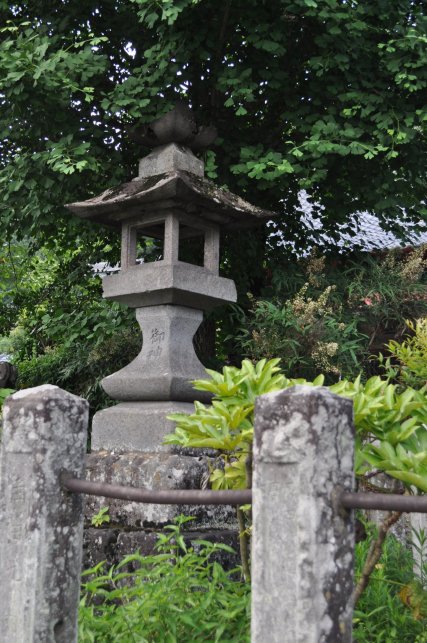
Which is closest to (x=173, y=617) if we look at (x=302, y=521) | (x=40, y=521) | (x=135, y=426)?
(x=40, y=521)

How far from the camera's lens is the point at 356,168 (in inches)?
268

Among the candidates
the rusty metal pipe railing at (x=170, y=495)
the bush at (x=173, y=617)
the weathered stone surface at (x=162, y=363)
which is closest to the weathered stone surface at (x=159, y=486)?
the weathered stone surface at (x=162, y=363)

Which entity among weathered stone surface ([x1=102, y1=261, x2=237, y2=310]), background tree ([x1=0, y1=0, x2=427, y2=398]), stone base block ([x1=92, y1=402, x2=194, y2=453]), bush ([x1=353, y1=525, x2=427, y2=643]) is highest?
background tree ([x1=0, y1=0, x2=427, y2=398])

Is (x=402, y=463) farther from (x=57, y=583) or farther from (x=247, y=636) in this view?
(x=57, y=583)

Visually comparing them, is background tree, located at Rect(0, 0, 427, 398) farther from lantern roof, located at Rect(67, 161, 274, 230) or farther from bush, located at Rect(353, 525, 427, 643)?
bush, located at Rect(353, 525, 427, 643)

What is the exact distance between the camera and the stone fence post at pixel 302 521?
1.57 meters

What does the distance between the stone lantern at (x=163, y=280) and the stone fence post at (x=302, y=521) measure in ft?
8.83

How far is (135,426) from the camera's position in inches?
176

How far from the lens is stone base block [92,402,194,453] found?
4348 millimetres

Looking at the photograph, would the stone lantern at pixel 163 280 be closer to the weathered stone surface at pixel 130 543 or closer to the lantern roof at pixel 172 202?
the lantern roof at pixel 172 202

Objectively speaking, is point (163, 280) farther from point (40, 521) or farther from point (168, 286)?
point (40, 521)

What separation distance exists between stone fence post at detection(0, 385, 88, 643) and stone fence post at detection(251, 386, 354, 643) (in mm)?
710

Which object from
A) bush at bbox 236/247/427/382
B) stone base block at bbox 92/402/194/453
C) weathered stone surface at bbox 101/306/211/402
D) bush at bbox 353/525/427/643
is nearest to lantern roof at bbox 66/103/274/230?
weathered stone surface at bbox 101/306/211/402

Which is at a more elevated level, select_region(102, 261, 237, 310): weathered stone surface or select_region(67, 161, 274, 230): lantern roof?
select_region(67, 161, 274, 230): lantern roof
